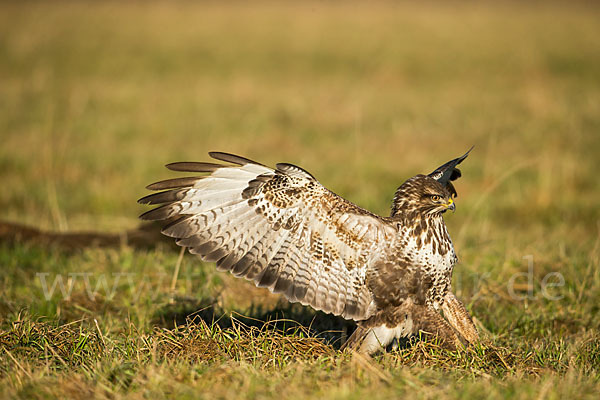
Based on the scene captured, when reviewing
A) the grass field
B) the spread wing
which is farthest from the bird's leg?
the spread wing

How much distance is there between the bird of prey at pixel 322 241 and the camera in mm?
3639

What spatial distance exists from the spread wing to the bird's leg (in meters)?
0.53

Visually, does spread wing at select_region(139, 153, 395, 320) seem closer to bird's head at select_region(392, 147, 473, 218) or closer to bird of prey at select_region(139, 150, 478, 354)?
bird of prey at select_region(139, 150, 478, 354)

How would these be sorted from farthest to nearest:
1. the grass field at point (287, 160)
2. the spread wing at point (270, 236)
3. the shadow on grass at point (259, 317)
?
1. the shadow on grass at point (259, 317)
2. the spread wing at point (270, 236)
3. the grass field at point (287, 160)

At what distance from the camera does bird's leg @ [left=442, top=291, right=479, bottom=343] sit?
397cm

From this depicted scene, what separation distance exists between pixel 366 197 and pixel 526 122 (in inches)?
173

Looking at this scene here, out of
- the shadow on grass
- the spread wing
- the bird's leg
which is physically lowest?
the shadow on grass

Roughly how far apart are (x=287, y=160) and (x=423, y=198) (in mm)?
→ 5504

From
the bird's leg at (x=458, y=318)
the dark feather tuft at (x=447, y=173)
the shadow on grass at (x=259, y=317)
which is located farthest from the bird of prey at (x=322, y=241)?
the shadow on grass at (x=259, y=317)

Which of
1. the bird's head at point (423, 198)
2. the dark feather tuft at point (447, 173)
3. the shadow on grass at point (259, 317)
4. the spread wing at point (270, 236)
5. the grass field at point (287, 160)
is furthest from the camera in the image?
the shadow on grass at point (259, 317)

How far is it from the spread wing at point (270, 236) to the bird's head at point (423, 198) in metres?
0.15

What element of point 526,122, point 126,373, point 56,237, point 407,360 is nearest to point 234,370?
point 126,373

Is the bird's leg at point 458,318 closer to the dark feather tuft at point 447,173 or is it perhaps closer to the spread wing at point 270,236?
the spread wing at point 270,236

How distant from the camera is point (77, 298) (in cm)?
507
